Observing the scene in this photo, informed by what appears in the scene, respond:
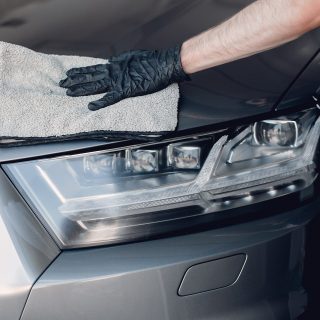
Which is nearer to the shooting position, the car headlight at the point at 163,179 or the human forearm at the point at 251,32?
the car headlight at the point at 163,179

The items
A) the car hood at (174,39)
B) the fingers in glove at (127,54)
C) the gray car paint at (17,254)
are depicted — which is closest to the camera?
the gray car paint at (17,254)

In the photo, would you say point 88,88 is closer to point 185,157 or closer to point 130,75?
point 130,75

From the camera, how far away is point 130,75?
2.18m

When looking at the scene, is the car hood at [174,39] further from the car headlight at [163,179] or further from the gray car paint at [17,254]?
the gray car paint at [17,254]

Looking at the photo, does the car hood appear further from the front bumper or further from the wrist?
the front bumper

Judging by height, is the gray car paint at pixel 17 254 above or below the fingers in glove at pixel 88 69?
below

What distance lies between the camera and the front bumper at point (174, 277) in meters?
1.70

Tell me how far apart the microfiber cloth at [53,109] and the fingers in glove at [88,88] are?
0.09 feet

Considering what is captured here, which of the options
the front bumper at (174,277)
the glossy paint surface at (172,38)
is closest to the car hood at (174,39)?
the glossy paint surface at (172,38)

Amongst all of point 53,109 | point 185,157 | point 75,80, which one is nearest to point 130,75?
point 75,80

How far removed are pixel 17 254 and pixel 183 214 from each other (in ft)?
1.37

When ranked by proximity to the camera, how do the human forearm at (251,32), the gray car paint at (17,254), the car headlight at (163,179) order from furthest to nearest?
the human forearm at (251,32), the car headlight at (163,179), the gray car paint at (17,254)

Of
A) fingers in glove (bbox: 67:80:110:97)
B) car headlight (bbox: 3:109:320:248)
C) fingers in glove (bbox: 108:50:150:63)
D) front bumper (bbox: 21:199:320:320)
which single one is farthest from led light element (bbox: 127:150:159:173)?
fingers in glove (bbox: 108:50:150:63)

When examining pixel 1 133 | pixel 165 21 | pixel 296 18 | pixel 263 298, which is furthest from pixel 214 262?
pixel 165 21
